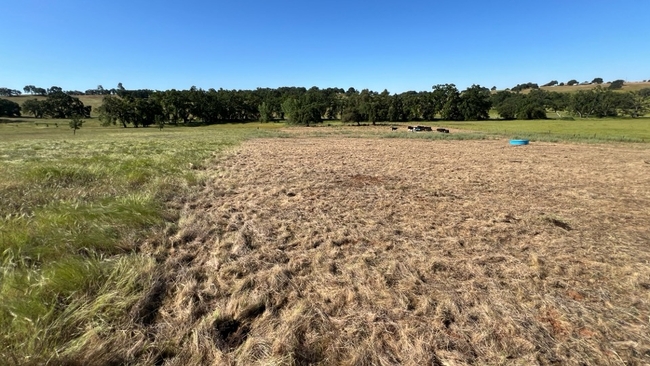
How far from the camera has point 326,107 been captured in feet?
328

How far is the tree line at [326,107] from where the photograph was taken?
8106 centimetres

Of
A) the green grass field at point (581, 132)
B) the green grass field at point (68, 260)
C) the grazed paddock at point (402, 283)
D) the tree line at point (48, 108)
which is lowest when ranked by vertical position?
the grazed paddock at point (402, 283)

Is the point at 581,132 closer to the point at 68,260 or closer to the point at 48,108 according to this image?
the point at 68,260

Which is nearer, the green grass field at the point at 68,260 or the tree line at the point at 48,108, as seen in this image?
the green grass field at the point at 68,260

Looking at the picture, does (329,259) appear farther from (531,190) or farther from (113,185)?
(531,190)

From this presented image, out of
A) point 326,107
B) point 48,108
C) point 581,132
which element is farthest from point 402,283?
point 48,108

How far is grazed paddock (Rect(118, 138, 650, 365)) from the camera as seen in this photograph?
280 centimetres

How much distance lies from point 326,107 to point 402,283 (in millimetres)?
99880

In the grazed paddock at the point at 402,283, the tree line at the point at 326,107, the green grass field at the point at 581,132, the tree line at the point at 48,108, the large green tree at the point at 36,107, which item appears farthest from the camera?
the large green tree at the point at 36,107

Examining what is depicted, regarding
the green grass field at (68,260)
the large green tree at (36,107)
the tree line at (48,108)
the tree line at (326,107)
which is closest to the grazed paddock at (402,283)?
the green grass field at (68,260)

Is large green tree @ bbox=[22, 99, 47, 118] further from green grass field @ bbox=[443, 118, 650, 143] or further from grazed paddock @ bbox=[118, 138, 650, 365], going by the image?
grazed paddock @ bbox=[118, 138, 650, 365]

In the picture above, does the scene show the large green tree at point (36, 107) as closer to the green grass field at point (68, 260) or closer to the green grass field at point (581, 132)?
the green grass field at point (68, 260)

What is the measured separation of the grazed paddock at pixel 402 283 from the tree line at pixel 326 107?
7450cm

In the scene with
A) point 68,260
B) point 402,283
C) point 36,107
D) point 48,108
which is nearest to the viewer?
point 68,260
